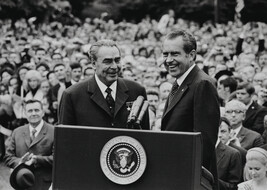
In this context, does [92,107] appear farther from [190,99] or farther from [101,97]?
[190,99]

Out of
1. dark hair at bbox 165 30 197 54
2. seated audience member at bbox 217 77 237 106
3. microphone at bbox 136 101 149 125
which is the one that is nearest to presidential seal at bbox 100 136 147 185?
microphone at bbox 136 101 149 125

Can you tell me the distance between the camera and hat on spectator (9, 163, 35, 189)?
24.5 feet

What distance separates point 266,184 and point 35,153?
3.17m

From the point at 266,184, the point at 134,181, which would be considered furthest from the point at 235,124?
the point at 134,181

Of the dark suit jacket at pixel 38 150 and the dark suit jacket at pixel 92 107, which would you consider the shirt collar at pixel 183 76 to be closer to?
the dark suit jacket at pixel 92 107

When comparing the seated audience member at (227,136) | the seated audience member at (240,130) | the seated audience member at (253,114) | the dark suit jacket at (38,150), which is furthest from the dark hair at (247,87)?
the dark suit jacket at (38,150)

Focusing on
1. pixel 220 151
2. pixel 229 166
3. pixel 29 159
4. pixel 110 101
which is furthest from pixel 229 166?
pixel 110 101

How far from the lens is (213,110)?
492 cm

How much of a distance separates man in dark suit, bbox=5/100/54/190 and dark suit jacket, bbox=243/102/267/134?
9.61 ft

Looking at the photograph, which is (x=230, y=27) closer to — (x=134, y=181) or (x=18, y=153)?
(x=18, y=153)

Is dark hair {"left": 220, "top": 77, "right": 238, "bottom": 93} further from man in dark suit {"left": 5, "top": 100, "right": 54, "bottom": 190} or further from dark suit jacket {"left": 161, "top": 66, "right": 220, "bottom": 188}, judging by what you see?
dark suit jacket {"left": 161, "top": 66, "right": 220, "bottom": 188}

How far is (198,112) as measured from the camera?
16.1ft

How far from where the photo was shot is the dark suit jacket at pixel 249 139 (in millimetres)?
8734

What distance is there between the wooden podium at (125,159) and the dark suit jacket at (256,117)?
239 inches
